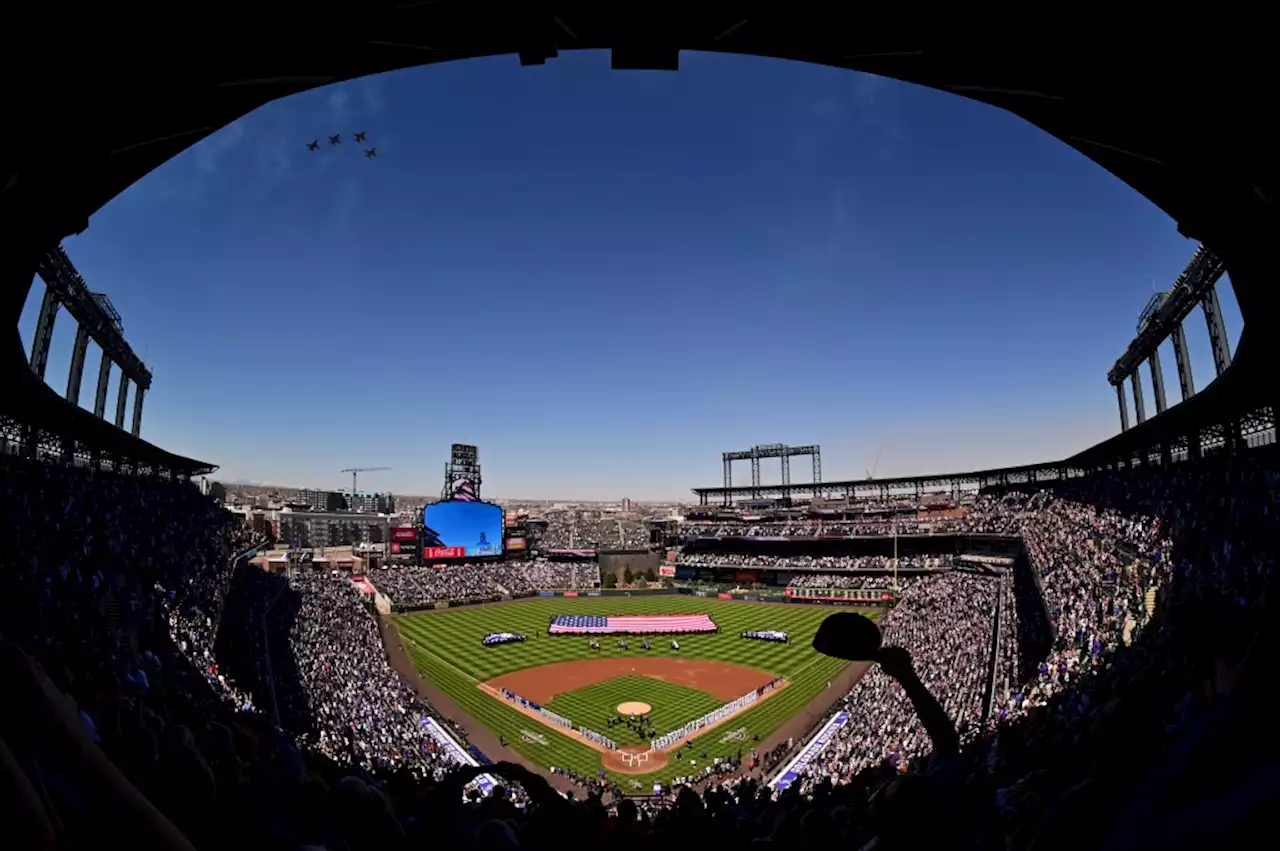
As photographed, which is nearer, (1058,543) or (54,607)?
(54,607)

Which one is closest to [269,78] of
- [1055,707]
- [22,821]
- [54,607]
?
[22,821]

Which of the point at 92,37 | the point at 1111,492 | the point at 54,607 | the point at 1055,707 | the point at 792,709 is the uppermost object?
the point at 92,37

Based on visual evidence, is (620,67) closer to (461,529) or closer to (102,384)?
(102,384)

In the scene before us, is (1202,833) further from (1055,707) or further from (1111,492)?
(1111,492)

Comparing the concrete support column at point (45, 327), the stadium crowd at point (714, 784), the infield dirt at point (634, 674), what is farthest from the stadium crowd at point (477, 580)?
the concrete support column at point (45, 327)

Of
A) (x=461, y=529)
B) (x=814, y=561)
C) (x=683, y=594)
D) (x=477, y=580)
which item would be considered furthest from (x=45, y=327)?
(x=814, y=561)

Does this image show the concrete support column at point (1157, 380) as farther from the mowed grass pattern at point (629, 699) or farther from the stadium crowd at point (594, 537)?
the stadium crowd at point (594, 537)

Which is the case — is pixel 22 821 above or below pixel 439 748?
above

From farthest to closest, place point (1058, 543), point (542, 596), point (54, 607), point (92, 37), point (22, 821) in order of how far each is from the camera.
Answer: point (542, 596), point (1058, 543), point (54, 607), point (92, 37), point (22, 821)
